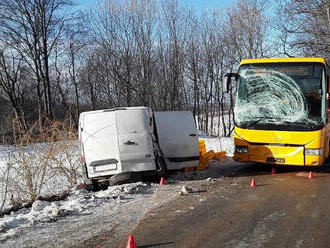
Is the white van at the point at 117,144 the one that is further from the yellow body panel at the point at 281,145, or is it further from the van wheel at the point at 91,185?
the yellow body panel at the point at 281,145

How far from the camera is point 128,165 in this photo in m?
8.30

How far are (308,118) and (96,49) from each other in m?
30.6

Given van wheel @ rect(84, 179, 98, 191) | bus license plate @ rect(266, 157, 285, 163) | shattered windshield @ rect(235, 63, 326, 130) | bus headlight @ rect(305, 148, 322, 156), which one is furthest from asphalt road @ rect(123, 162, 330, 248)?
van wheel @ rect(84, 179, 98, 191)

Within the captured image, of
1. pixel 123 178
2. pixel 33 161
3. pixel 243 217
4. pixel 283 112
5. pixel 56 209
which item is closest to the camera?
pixel 243 217

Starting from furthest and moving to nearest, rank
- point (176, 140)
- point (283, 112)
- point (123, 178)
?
point (283, 112) < point (176, 140) < point (123, 178)

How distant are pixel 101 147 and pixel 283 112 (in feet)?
16.9

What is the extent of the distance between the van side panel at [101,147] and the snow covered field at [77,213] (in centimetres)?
57

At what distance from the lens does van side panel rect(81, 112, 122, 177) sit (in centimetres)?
823

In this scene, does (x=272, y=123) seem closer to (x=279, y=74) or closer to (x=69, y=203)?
(x=279, y=74)

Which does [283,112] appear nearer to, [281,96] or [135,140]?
[281,96]

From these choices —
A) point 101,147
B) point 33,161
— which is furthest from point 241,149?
point 33,161

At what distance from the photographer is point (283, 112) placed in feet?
32.1

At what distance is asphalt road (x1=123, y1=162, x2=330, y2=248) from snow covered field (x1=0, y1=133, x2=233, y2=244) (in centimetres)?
55

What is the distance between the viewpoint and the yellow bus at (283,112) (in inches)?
369
